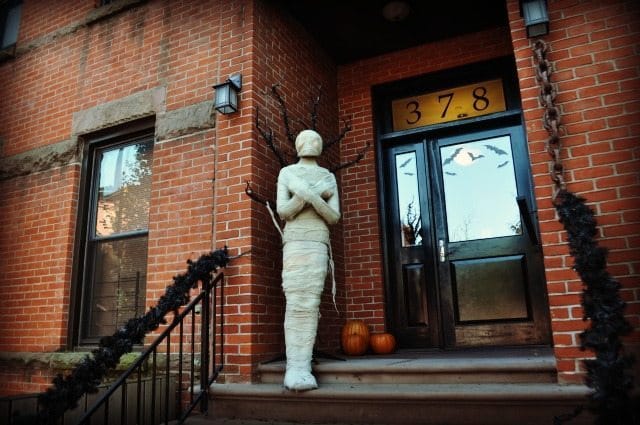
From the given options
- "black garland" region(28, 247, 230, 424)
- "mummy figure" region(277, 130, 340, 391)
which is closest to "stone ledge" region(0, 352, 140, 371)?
"black garland" region(28, 247, 230, 424)

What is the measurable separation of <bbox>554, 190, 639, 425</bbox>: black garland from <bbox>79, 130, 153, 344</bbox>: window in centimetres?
354

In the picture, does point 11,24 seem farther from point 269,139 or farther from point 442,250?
point 442,250

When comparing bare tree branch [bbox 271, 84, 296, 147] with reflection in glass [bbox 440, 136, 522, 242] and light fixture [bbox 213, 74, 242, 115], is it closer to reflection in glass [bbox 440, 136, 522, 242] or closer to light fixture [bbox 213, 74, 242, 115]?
light fixture [bbox 213, 74, 242, 115]

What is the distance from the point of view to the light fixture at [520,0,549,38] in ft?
10.2

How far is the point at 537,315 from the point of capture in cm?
423

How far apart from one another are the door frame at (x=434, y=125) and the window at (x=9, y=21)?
15.0ft

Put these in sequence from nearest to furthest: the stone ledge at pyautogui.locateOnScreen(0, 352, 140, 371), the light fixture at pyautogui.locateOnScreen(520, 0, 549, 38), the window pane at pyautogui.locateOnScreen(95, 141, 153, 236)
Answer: the light fixture at pyautogui.locateOnScreen(520, 0, 549, 38)
the stone ledge at pyautogui.locateOnScreen(0, 352, 140, 371)
the window pane at pyautogui.locateOnScreen(95, 141, 153, 236)

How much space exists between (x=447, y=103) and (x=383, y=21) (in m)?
1.07

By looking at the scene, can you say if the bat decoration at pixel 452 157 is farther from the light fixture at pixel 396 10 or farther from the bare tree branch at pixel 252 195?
the bare tree branch at pixel 252 195

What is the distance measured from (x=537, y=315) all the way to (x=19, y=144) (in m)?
5.62

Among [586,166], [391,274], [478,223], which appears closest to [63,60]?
[391,274]

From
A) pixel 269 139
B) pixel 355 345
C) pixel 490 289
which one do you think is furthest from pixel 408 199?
pixel 269 139

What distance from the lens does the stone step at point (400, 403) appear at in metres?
2.60

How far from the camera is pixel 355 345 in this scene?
13.9 feet
